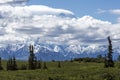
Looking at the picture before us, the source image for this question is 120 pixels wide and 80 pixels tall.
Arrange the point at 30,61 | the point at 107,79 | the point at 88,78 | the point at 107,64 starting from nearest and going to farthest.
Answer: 1. the point at 107,79
2. the point at 88,78
3. the point at 107,64
4. the point at 30,61

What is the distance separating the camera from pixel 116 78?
63531 millimetres

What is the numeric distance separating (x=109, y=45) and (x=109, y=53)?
11.3ft

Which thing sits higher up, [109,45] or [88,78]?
[109,45]

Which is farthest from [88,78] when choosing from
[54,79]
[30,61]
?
[30,61]

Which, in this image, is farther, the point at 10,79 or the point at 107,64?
the point at 107,64

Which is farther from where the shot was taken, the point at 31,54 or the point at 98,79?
the point at 31,54

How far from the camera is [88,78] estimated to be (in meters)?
66.4

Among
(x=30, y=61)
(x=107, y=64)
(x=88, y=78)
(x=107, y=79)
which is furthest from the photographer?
(x=30, y=61)

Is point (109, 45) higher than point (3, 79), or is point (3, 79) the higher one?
point (109, 45)

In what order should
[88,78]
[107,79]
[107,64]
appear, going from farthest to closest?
[107,64] → [88,78] → [107,79]

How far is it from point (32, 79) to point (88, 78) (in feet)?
31.5

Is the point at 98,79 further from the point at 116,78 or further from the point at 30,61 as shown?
the point at 30,61

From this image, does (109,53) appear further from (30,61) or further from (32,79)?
(32,79)

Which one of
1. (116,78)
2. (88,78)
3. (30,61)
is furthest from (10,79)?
(30,61)
